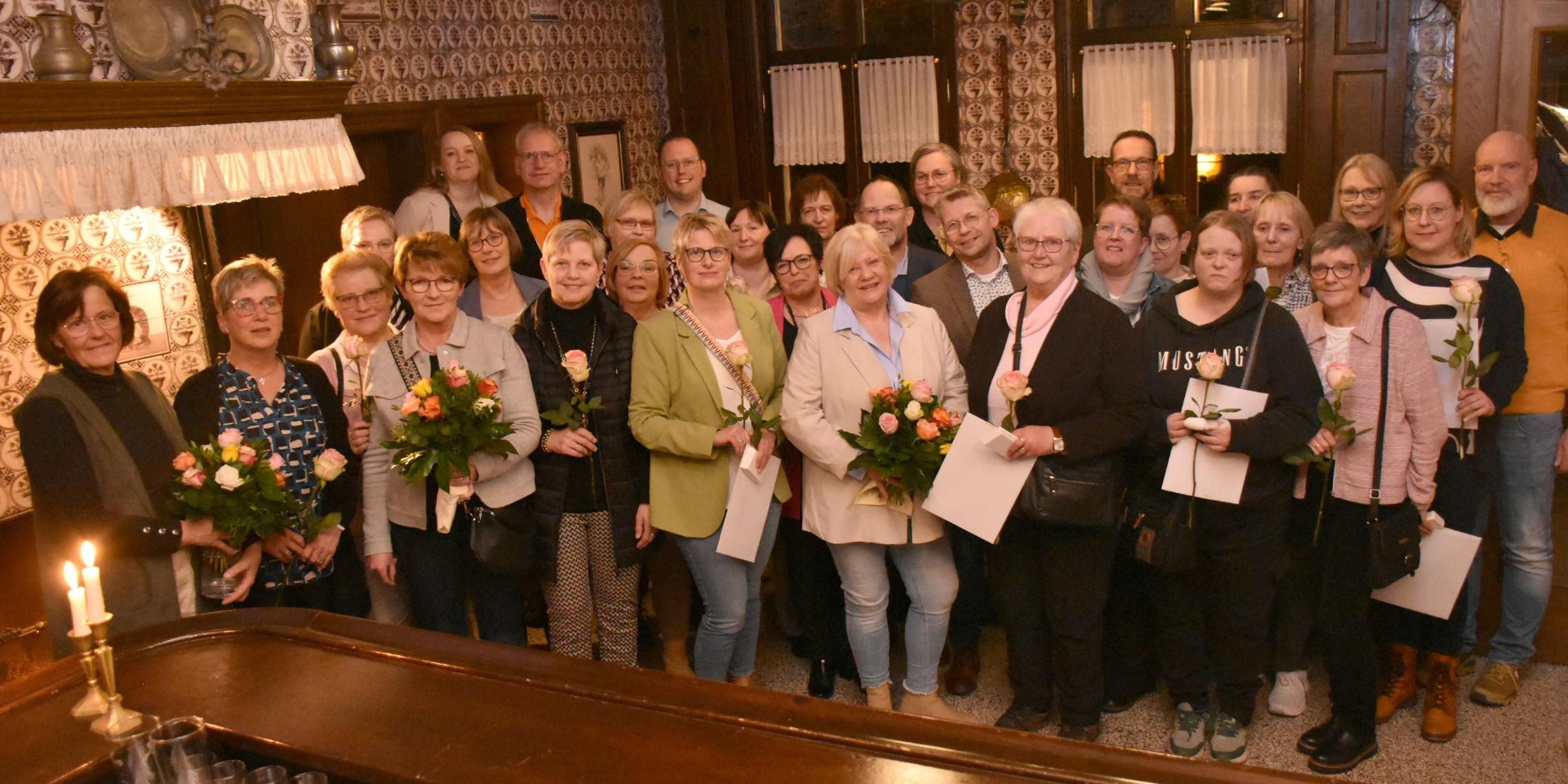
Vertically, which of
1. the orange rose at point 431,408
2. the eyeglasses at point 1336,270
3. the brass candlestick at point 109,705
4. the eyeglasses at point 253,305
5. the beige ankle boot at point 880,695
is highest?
the eyeglasses at point 253,305

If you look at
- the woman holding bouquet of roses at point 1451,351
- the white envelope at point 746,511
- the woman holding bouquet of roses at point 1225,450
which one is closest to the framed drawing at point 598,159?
the white envelope at point 746,511

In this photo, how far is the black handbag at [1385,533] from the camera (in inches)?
144

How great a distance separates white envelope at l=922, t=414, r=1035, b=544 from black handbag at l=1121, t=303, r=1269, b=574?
0.42m

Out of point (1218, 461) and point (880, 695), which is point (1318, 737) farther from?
point (880, 695)

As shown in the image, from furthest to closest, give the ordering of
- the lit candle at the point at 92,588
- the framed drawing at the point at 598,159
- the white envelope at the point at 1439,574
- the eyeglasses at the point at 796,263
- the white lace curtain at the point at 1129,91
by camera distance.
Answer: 1. the framed drawing at the point at 598,159
2. the white lace curtain at the point at 1129,91
3. the eyeglasses at the point at 796,263
4. the white envelope at the point at 1439,574
5. the lit candle at the point at 92,588

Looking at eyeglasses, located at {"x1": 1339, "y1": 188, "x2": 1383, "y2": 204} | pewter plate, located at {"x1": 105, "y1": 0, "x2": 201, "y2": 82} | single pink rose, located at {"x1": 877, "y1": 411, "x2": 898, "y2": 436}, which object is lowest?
single pink rose, located at {"x1": 877, "y1": 411, "x2": 898, "y2": 436}

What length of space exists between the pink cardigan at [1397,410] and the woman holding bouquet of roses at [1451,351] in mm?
151

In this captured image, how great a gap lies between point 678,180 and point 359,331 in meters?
1.87

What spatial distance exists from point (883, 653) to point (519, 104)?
16.0 ft

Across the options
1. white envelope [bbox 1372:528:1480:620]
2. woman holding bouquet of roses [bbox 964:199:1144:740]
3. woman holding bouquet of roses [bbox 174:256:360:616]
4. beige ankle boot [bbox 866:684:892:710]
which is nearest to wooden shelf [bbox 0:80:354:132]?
woman holding bouquet of roses [bbox 174:256:360:616]

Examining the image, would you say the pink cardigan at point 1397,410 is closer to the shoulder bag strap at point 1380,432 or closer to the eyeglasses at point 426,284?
the shoulder bag strap at point 1380,432

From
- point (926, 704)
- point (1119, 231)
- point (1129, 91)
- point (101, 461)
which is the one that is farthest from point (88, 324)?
point (1129, 91)

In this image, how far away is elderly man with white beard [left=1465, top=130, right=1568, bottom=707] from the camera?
13.3ft

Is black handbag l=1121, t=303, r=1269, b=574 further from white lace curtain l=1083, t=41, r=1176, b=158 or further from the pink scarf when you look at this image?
white lace curtain l=1083, t=41, r=1176, b=158
